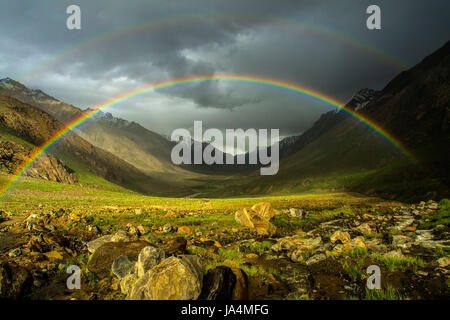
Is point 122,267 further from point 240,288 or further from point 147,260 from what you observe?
point 240,288

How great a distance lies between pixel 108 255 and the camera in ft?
44.9

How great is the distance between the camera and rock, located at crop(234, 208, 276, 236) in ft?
91.1

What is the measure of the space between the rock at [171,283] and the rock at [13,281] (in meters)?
5.50

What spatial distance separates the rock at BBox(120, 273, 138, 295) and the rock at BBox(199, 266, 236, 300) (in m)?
3.21

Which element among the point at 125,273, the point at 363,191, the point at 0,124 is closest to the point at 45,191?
the point at 0,124

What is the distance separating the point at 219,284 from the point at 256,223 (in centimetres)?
2047

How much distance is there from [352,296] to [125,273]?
398 inches

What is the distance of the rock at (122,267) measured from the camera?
38.6 ft

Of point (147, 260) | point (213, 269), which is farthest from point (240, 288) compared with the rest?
point (147, 260)

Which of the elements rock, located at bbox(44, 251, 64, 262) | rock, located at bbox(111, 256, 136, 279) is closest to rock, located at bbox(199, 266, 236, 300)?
rock, located at bbox(111, 256, 136, 279)

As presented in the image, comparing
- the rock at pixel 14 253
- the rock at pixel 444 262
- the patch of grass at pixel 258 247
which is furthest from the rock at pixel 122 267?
the rock at pixel 444 262

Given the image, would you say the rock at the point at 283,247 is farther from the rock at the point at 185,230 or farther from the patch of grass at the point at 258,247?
the rock at the point at 185,230
